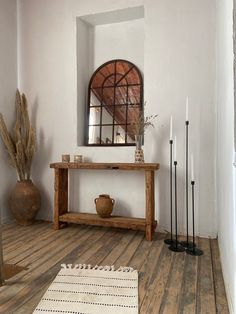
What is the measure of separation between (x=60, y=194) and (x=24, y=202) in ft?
1.40

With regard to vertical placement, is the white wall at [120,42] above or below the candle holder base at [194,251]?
above

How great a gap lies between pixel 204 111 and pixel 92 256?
175cm

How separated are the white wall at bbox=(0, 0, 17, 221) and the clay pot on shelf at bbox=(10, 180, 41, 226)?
19 centimetres

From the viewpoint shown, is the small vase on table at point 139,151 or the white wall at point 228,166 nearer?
the white wall at point 228,166

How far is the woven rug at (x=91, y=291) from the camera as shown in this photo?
139cm

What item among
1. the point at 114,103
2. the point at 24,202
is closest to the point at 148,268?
the point at 24,202

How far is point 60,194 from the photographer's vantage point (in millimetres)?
2861

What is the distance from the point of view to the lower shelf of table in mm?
2520

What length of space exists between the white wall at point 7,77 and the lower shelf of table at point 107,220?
84cm

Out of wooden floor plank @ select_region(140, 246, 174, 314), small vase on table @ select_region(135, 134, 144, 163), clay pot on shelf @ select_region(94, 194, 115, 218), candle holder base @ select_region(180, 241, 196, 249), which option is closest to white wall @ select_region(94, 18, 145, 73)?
small vase on table @ select_region(135, 134, 144, 163)

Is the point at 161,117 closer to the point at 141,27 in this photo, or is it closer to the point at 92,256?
the point at 141,27

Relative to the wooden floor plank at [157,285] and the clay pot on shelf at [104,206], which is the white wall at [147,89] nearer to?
the clay pot on shelf at [104,206]

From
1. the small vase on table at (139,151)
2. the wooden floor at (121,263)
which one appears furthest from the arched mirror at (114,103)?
the wooden floor at (121,263)

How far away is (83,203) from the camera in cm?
306
